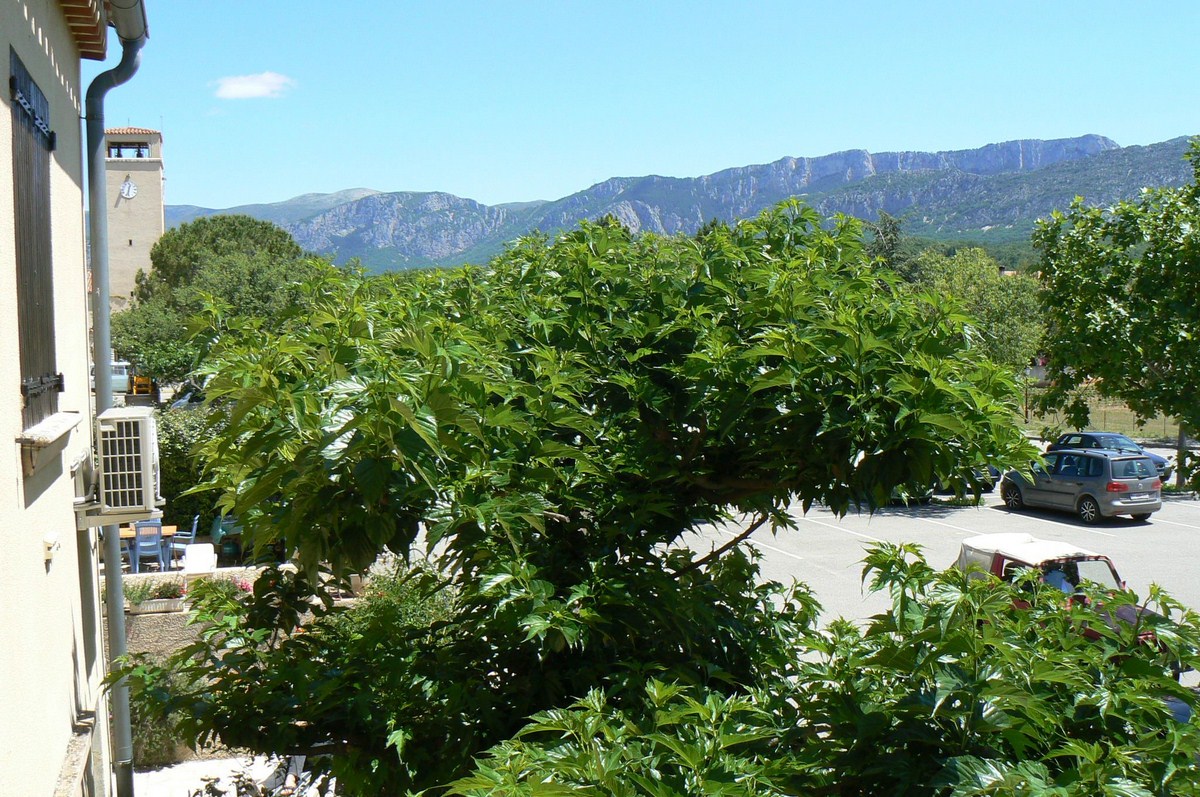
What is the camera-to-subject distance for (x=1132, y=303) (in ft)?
34.9

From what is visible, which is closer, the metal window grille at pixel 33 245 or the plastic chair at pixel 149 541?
the metal window grille at pixel 33 245

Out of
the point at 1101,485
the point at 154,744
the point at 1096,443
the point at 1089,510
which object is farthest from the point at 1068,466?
the point at 154,744

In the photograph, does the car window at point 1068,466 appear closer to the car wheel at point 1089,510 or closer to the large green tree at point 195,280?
the car wheel at point 1089,510

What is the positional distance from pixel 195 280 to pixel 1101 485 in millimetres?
43311

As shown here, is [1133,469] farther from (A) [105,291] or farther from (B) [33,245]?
(B) [33,245]

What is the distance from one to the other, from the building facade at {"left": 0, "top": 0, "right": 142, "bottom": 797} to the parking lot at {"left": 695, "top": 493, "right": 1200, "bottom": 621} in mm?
9955

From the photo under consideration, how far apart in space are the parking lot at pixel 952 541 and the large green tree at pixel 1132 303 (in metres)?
4.81

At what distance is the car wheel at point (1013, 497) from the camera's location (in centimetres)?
2372

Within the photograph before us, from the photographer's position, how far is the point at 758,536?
20281 mm

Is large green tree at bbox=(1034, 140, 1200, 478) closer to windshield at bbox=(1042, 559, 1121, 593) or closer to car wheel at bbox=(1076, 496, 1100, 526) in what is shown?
windshield at bbox=(1042, 559, 1121, 593)

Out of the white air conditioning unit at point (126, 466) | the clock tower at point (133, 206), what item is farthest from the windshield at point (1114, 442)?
the clock tower at point (133, 206)

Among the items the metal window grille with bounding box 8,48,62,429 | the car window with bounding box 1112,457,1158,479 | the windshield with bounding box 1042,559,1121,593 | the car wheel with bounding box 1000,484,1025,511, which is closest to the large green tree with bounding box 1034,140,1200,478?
the windshield with bounding box 1042,559,1121,593

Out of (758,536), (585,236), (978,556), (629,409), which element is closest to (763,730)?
(629,409)

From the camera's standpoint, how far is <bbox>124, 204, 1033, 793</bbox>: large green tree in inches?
112
